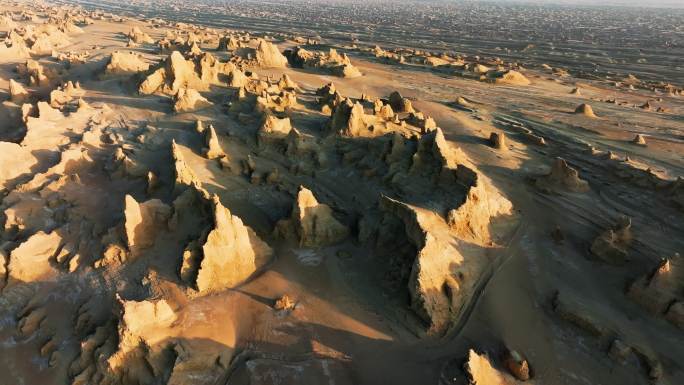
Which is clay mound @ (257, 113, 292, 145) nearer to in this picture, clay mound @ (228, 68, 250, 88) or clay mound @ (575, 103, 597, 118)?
clay mound @ (228, 68, 250, 88)

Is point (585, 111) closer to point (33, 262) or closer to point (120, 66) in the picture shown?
point (33, 262)

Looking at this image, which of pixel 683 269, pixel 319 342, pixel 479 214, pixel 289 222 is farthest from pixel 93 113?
pixel 683 269

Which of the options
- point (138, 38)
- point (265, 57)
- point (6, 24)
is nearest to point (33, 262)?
point (265, 57)

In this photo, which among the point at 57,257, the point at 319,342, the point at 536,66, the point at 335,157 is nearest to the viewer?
the point at 319,342

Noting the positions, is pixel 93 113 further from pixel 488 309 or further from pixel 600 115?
pixel 600 115

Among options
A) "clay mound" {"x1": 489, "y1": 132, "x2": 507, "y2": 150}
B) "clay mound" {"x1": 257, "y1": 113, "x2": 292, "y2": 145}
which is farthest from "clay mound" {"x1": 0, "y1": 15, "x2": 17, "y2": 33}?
"clay mound" {"x1": 489, "y1": 132, "x2": 507, "y2": 150}

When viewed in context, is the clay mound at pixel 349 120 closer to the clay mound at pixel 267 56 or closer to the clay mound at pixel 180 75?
the clay mound at pixel 180 75

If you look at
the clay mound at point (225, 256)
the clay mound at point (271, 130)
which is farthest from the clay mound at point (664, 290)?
the clay mound at point (271, 130)
